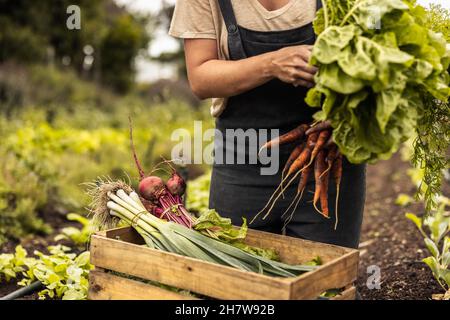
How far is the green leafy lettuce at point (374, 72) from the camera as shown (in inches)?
70.6

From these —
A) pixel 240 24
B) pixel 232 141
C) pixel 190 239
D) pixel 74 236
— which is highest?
pixel 240 24

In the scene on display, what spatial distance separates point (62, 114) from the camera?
9.45 m

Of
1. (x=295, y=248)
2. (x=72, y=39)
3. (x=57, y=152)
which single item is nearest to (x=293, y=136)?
(x=295, y=248)

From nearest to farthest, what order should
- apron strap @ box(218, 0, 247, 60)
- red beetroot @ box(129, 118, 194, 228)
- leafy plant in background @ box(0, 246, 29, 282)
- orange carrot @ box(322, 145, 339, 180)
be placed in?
orange carrot @ box(322, 145, 339, 180)
red beetroot @ box(129, 118, 194, 228)
apron strap @ box(218, 0, 247, 60)
leafy plant in background @ box(0, 246, 29, 282)

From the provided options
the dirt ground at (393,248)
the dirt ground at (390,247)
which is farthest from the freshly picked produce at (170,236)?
the dirt ground at (393,248)

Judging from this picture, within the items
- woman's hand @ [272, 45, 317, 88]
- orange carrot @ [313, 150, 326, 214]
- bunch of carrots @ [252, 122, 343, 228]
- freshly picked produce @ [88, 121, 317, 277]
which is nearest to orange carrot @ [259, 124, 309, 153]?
bunch of carrots @ [252, 122, 343, 228]

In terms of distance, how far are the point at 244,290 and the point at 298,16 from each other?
4.25 ft

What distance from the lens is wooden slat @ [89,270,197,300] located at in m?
2.04

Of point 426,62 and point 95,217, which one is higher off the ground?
point 426,62

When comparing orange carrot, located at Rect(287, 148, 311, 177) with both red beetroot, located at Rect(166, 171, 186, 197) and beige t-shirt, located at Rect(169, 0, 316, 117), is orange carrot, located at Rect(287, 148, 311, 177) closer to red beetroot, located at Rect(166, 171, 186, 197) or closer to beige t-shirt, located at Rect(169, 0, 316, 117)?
red beetroot, located at Rect(166, 171, 186, 197)

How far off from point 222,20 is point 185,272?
3.91ft
